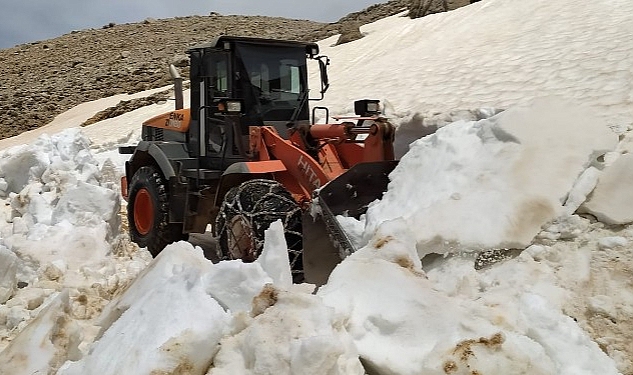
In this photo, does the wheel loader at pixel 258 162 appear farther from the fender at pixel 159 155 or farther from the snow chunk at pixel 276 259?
the snow chunk at pixel 276 259

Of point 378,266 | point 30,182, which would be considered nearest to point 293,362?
point 378,266

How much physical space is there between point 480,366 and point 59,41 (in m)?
37.7

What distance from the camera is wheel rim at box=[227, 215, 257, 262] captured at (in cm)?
455

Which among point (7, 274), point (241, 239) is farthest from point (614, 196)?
point (7, 274)

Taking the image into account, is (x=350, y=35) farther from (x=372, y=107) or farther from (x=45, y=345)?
(x=45, y=345)

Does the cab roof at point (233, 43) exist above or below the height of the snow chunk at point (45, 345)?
above

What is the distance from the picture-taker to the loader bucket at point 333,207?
4.30 meters

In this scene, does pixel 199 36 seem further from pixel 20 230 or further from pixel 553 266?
pixel 553 266

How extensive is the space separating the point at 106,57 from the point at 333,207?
29.1 metres

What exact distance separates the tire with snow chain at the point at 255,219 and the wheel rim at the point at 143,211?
1711 mm

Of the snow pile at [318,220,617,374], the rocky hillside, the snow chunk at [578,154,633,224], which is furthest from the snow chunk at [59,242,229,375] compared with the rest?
the rocky hillside

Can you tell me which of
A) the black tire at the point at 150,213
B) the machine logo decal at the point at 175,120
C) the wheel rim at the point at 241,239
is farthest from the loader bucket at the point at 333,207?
the machine logo decal at the point at 175,120

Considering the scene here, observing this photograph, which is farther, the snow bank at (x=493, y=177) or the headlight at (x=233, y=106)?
the headlight at (x=233, y=106)

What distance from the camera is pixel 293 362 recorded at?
7.25 feet
